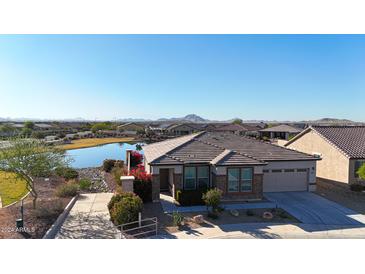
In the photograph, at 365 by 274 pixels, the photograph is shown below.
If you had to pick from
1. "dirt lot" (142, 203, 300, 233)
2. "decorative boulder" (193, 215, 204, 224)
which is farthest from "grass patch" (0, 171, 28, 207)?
"decorative boulder" (193, 215, 204, 224)

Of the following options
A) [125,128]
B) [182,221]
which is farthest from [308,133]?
[125,128]

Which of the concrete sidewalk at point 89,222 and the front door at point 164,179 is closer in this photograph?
the concrete sidewalk at point 89,222

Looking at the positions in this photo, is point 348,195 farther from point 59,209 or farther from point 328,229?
point 59,209

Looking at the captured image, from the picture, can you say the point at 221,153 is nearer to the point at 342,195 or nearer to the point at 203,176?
the point at 203,176

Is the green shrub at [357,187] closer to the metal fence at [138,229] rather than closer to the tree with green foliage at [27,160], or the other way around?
the metal fence at [138,229]

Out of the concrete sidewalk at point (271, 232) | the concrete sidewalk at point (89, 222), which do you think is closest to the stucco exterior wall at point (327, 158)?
the concrete sidewalk at point (271, 232)

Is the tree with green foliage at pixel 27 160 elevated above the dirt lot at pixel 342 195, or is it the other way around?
the tree with green foliage at pixel 27 160

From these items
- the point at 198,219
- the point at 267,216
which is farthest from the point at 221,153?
the point at 198,219

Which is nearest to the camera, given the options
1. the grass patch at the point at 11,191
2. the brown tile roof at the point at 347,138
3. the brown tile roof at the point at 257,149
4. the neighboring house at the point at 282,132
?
the grass patch at the point at 11,191
